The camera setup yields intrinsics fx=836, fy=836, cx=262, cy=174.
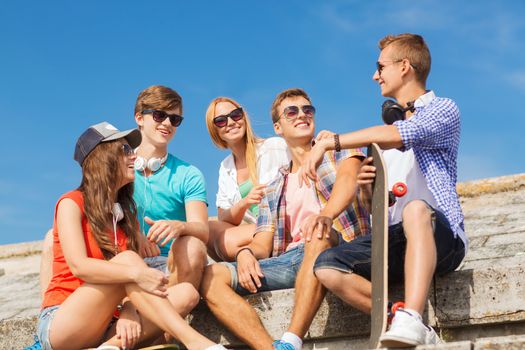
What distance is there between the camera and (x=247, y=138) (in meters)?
6.57

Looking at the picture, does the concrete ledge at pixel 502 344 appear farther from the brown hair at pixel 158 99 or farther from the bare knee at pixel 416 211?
the brown hair at pixel 158 99

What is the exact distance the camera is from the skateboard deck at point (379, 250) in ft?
13.9

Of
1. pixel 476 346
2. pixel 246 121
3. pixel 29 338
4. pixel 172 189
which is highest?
pixel 246 121

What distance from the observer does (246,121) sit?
6.62 metres

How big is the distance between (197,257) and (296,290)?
0.67m

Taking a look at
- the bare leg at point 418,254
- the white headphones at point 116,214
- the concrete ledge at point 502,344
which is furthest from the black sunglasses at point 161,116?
the concrete ledge at point 502,344

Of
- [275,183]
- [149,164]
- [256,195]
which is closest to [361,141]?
[275,183]

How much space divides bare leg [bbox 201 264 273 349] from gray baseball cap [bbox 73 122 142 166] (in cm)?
96

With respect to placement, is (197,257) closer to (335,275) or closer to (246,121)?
(335,275)

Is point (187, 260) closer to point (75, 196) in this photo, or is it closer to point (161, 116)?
point (75, 196)

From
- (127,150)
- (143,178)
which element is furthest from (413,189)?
(143,178)

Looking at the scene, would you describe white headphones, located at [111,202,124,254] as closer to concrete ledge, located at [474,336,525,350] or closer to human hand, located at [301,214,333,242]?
human hand, located at [301,214,333,242]

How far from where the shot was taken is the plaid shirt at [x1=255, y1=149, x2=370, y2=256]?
17.5ft

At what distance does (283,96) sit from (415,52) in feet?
4.67
